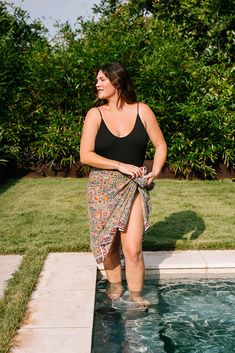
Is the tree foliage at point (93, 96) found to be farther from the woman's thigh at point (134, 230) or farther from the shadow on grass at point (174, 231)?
the woman's thigh at point (134, 230)

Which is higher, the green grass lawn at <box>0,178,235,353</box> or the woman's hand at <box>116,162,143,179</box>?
the woman's hand at <box>116,162,143,179</box>

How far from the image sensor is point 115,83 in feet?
10.7

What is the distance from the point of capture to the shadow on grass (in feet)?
15.4

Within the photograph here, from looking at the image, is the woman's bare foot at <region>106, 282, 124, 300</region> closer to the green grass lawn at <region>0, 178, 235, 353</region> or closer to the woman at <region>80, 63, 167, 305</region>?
the woman at <region>80, 63, 167, 305</region>

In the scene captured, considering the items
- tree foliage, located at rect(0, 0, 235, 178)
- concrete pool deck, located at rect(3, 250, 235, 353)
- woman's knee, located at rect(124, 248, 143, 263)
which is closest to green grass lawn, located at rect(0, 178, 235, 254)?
concrete pool deck, located at rect(3, 250, 235, 353)

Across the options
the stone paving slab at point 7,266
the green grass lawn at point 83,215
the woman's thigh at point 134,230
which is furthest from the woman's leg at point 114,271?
the green grass lawn at point 83,215

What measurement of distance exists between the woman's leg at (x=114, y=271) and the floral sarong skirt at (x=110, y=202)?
0.59 feet

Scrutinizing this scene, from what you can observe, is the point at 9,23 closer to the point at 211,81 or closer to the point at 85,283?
the point at 211,81

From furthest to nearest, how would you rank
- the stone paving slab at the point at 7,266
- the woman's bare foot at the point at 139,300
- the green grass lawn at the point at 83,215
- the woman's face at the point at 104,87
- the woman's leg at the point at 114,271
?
the green grass lawn at the point at 83,215 < the stone paving slab at the point at 7,266 < the woman's leg at the point at 114,271 < the woman's bare foot at the point at 139,300 < the woman's face at the point at 104,87

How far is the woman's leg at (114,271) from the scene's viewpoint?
11.7 ft

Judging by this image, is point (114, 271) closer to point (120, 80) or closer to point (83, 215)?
point (120, 80)

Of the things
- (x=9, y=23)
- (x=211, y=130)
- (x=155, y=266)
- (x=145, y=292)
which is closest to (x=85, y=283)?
(x=145, y=292)

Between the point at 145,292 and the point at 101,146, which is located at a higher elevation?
the point at 101,146

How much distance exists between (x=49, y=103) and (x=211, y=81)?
121 inches
